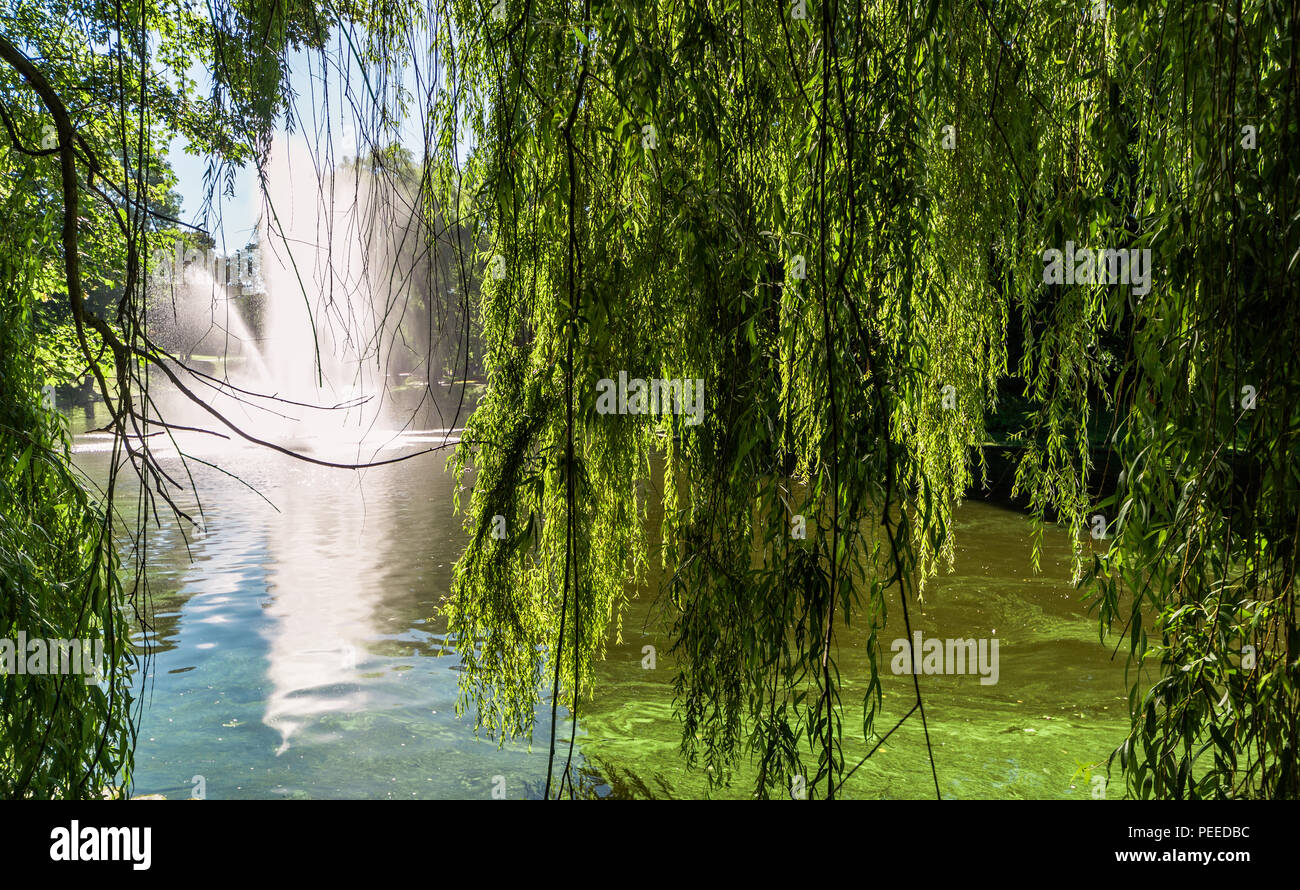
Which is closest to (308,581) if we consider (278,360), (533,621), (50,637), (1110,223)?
(533,621)

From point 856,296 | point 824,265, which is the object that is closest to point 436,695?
point 856,296

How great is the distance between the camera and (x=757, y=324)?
1.90 metres

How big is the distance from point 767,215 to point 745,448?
563 millimetres

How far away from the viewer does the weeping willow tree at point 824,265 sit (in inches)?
53.6

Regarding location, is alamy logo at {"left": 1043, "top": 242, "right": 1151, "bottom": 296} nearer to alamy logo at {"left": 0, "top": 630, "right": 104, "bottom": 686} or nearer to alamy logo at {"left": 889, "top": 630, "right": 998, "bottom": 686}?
alamy logo at {"left": 0, "top": 630, "right": 104, "bottom": 686}

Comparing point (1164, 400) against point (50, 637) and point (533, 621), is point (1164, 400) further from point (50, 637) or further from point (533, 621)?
point (50, 637)

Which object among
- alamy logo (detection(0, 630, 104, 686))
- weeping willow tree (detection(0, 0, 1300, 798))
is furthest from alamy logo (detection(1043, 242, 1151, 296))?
alamy logo (detection(0, 630, 104, 686))

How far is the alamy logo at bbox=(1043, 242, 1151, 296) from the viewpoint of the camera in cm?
156

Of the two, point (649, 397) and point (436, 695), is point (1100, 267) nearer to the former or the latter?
point (649, 397)
